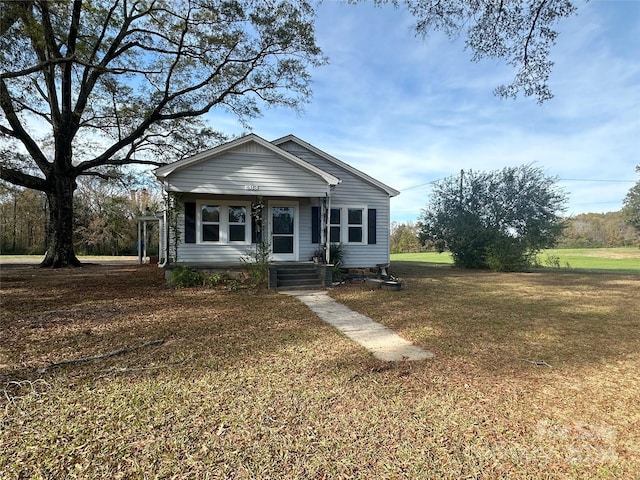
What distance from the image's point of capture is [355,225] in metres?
12.8

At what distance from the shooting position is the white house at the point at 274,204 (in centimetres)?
1022

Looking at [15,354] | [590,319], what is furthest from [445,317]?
[15,354]

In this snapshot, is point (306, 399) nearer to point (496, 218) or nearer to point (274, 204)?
point (274, 204)

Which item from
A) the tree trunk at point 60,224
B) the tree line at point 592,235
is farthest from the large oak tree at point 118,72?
the tree line at point 592,235

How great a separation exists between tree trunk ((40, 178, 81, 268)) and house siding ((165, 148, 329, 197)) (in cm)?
943

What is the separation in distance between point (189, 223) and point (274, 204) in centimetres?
287

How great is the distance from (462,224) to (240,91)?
13.8m

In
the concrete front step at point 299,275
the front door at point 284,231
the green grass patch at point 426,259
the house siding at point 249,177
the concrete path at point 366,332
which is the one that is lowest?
the green grass patch at point 426,259

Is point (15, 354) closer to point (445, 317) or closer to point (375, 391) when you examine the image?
point (375, 391)

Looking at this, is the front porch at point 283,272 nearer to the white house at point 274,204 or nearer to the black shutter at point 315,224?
the white house at point 274,204

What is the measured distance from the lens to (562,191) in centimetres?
1766

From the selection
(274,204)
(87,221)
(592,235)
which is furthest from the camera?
(592,235)

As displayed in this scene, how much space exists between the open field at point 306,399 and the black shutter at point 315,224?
6011 mm

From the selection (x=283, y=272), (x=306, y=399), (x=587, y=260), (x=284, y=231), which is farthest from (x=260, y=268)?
(x=587, y=260)
